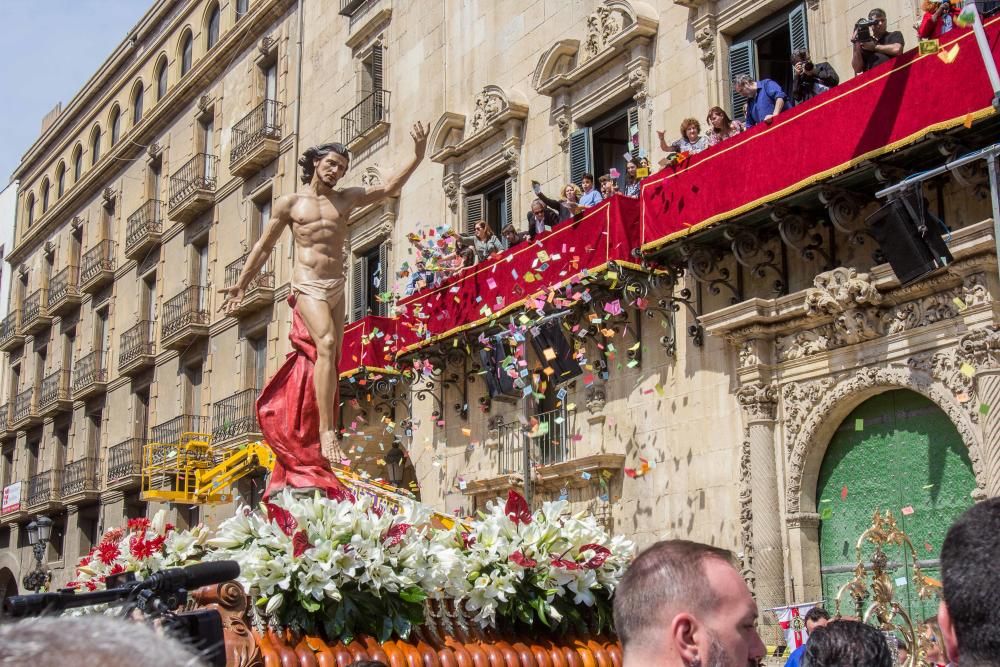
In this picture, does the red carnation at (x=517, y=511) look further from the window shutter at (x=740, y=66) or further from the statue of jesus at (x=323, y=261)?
the window shutter at (x=740, y=66)

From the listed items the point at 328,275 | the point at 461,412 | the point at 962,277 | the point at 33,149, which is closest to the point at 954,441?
the point at 962,277

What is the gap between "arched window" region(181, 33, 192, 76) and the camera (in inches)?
1239

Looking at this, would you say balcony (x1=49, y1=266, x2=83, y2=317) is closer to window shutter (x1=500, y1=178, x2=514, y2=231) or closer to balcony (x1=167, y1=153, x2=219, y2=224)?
balcony (x1=167, y1=153, x2=219, y2=224)

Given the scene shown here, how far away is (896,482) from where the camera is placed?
12.0 metres

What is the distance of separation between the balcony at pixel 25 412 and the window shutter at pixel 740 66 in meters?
28.2

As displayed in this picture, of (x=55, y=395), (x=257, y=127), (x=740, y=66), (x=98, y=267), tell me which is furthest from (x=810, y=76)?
(x=55, y=395)

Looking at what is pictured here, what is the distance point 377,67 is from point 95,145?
59.7 ft

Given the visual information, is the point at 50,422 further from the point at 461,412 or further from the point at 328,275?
the point at 328,275

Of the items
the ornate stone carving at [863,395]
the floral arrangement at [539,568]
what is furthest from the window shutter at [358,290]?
the floral arrangement at [539,568]

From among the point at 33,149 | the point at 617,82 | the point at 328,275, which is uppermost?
the point at 33,149

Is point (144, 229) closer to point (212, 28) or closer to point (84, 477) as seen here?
point (212, 28)

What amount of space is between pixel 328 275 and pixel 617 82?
7.95 meters

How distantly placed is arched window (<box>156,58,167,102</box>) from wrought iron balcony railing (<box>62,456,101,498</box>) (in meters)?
9.96

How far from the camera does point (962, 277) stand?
35.8 ft
